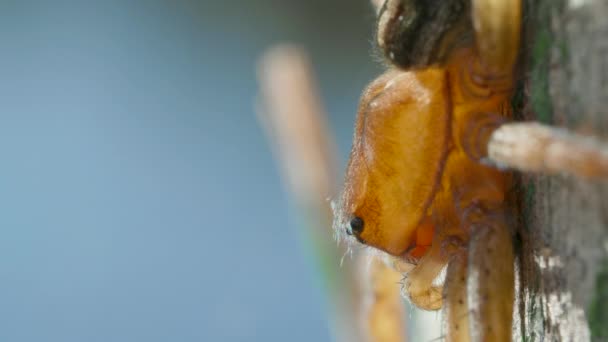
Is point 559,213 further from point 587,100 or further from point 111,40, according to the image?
point 111,40

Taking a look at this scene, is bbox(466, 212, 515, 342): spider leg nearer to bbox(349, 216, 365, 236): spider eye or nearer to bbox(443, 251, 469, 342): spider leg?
bbox(443, 251, 469, 342): spider leg

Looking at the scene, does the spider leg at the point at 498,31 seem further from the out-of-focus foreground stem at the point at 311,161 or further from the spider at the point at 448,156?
the out-of-focus foreground stem at the point at 311,161

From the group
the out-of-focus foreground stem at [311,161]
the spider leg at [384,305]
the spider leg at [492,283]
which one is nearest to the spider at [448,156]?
the spider leg at [492,283]

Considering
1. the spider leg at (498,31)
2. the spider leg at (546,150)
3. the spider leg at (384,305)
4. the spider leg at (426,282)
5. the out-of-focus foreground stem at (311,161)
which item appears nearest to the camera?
the spider leg at (546,150)

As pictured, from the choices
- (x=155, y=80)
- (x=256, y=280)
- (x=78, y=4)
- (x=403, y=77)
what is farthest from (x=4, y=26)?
(x=403, y=77)

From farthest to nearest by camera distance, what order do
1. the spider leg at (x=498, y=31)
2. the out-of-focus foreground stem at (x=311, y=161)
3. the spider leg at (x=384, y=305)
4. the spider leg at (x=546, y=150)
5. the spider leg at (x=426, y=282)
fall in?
the out-of-focus foreground stem at (x=311, y=161) → the spider leg at (x=384, y=305) → the spider leg at (x=426, y=282) → the spider leg at (x=498, y=31) → the spider leg at (x=546, y=150)

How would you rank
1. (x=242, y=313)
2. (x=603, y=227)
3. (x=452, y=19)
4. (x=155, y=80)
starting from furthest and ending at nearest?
(x=155, y=80) → (x=242, y=313) → (x=452, y=19) → (x=603, y=227)

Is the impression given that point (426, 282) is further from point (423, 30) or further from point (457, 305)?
point (423, 30)
